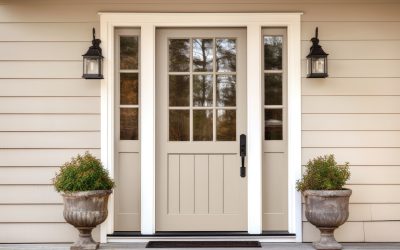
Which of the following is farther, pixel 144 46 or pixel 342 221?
pixel 144 46

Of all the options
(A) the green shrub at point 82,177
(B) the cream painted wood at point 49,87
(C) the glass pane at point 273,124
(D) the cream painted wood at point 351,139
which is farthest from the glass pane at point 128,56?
(D) the cream painted wood at point 351,139

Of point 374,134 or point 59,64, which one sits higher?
point 59,64

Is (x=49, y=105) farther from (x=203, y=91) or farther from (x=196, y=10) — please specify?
(x=196, y=10)

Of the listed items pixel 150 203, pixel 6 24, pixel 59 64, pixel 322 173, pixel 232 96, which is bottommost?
pixel 150 203

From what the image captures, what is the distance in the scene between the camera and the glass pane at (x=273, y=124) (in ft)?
15.4

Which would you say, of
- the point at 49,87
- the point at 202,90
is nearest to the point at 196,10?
the point at 202,90

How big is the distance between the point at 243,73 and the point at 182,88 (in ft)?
1.96

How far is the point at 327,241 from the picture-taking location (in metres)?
4.34

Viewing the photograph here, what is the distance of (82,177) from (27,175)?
758mm

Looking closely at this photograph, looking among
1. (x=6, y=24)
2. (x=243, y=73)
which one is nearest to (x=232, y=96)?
(x=243, y=73)

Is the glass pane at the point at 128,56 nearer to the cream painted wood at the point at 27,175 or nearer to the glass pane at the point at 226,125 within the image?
the glass pane at the point at 226,125

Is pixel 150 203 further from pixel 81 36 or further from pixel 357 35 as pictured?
pixel 357 35

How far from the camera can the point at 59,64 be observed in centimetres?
461

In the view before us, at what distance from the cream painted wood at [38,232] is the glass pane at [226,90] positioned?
5.50 feet
